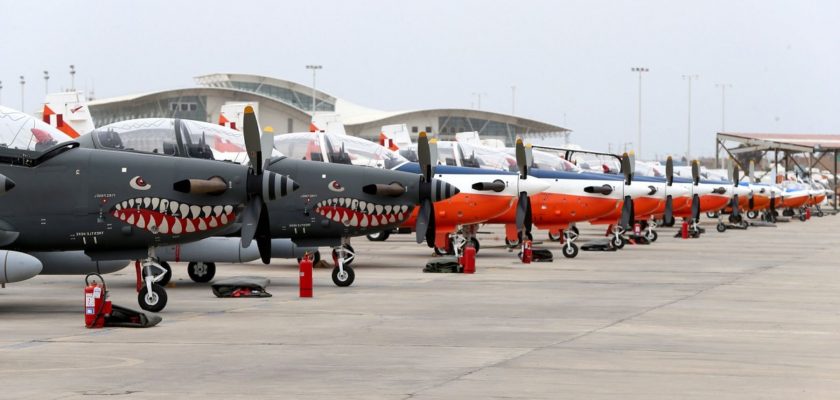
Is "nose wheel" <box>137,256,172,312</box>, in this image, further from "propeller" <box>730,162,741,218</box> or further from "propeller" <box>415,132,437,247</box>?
"propeller" <box>730,162,741,218</box>

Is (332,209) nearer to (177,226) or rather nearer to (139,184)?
(177,226)

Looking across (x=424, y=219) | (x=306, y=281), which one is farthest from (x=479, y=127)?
(x=306, y=281)

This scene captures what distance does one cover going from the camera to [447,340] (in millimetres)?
13039

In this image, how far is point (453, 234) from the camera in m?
27.6

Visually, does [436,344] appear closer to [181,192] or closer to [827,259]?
[181,192]

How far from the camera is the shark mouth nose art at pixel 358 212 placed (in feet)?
66.1

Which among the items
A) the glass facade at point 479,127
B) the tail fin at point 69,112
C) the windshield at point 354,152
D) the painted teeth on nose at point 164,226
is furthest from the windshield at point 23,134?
the glass facade at point 479,127

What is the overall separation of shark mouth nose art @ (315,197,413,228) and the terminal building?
82.6 meters

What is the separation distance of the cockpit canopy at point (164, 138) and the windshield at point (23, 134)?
136cm

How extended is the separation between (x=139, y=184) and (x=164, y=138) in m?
1.96

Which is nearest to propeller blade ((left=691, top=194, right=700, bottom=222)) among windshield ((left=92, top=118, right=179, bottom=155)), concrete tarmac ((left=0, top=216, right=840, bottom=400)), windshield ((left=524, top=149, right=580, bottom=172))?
windshield ((left=524, top=149, right=580, bottom=172))

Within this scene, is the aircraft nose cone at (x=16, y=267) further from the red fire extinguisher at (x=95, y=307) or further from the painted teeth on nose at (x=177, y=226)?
the painted teeth on nose at (x=177, y=226)

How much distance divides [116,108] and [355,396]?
100 metres

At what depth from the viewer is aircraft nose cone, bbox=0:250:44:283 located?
15.2 metres
